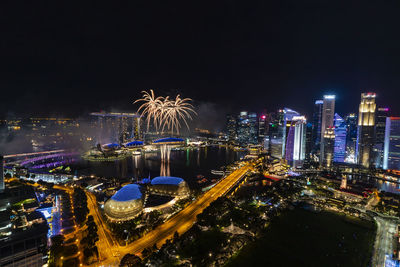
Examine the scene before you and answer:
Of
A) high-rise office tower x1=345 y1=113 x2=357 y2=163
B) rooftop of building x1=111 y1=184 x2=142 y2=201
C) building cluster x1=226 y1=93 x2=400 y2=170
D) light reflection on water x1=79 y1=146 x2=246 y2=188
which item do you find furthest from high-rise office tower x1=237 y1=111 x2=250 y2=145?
rooftop of building x1=111 y1=184 x2=142 y2=201

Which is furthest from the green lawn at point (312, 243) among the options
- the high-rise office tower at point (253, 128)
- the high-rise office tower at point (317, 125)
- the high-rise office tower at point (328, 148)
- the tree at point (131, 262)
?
the high-rise office tower at point (253, 128)

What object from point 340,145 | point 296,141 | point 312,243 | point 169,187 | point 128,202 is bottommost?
point 312,243

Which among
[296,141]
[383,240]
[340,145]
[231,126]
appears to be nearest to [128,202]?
[383,240]

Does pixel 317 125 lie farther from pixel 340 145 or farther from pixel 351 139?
pixel 340 145

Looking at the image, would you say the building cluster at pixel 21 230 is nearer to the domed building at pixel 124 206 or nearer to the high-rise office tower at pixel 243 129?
the domed building at pixel 124 206

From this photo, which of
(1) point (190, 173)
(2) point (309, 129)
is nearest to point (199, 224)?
(1) point (190, 173)

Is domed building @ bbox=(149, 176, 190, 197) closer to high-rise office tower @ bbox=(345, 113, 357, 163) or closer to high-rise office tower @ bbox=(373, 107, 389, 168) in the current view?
high-rise office tower @ bbox=(345, 113, 357, 163)
